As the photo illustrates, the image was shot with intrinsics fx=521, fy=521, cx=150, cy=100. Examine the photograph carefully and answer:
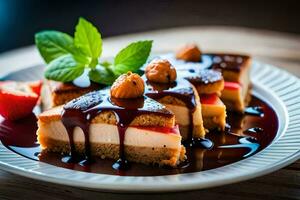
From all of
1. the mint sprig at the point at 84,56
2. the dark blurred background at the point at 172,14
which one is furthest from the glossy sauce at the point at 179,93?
the dark blurred background at the point at 172,14

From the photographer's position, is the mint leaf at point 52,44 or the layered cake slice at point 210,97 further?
the mint leaf at point 52,44

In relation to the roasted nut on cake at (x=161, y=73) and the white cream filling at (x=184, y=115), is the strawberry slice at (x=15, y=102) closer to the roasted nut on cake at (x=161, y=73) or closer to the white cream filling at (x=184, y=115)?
the roasted nut on cake at (x=161, y=73)

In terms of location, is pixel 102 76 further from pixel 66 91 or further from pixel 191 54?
pixel 191 54

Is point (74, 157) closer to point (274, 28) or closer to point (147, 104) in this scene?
point (147, 104)

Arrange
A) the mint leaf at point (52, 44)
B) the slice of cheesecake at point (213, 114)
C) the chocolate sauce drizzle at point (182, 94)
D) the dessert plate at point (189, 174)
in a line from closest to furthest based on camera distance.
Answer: the dessert plate at point (189, 174), the chocolate sauce drizzle at point (182, 94), the slice of cheesecake at point (213, 114), the mint leaf at point (52, 44)

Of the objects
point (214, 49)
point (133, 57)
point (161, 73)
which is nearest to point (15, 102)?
point (133, 57)

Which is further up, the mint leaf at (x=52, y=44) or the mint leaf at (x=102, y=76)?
the mint leaf at (x=52, y=44)

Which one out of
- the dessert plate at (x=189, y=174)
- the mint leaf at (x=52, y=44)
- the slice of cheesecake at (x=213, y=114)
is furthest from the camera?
the mint leaf at (x=52, y=44)
